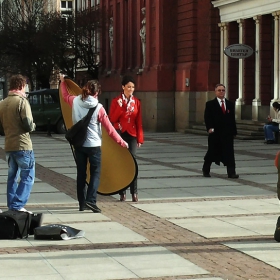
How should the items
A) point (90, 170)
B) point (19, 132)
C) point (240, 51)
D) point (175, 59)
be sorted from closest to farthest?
point (19, 132), point (90, 170), point (240, 51), point (175, 59)

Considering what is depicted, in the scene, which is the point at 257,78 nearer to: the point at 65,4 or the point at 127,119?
the point at 127,119

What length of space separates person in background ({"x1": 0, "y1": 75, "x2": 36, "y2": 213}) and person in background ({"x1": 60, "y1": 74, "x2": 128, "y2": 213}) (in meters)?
0.99

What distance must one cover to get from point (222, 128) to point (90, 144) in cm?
572

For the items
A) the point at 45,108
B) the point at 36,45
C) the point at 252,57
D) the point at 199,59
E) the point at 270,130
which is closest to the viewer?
the point at 270,130

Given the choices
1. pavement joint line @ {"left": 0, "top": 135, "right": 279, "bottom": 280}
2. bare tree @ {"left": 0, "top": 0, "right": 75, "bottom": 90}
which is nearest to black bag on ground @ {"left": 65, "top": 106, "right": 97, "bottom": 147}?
pavement joint line @ {"left": 0, "top": 135, "right": 279, "bottom": 280}

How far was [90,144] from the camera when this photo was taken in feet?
41.0

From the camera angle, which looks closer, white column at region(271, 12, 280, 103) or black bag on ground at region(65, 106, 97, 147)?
black bag on ground at region(65, 106, 97, 147)

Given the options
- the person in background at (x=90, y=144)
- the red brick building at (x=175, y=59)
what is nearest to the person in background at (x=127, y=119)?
the person in background at (x=90, y=144)

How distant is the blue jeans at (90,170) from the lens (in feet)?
41.2

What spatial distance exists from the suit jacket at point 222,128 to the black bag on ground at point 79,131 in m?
5.64

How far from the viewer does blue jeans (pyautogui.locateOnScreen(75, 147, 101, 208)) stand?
1255 cm

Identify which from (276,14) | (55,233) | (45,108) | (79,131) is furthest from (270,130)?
(55,233)

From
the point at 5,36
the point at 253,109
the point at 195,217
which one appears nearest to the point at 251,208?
the point at 195,217

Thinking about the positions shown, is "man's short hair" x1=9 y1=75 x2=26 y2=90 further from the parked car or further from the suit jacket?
the parked car
